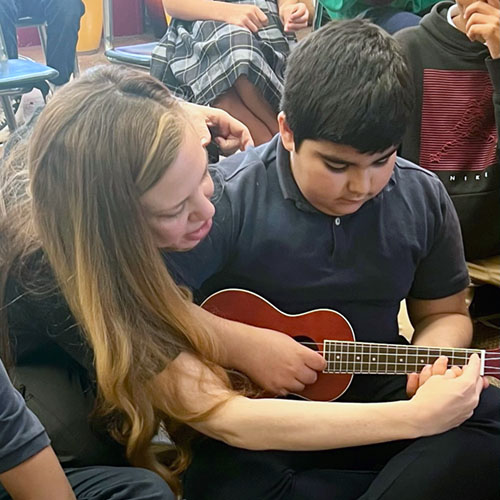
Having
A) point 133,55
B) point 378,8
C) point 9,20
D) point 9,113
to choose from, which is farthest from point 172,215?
point 9,20

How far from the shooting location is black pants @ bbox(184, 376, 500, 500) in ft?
3.12

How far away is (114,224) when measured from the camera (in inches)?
34.2

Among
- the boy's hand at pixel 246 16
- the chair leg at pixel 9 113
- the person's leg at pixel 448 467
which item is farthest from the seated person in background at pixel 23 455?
the chair leg at pixel 9 113

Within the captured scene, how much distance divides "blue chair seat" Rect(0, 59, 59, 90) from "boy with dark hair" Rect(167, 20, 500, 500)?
123 centimetres

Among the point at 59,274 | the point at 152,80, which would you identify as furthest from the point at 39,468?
the point at 152,80

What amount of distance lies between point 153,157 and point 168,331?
8.9 inches

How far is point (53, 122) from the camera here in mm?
874

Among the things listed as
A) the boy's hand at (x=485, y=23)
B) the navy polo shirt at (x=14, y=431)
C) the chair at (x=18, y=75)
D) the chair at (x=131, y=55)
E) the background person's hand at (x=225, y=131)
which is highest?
the boy's hand at (x=485, y=23)

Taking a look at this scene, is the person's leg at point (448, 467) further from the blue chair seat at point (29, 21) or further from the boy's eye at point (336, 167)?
the blue chair seat at point (29, 21)

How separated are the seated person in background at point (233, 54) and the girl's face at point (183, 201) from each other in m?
0.69

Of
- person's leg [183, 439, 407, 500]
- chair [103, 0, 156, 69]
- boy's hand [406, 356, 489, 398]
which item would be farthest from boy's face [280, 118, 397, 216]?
chair [103, 0, 156, 69]

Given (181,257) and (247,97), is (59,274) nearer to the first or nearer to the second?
(181,257)

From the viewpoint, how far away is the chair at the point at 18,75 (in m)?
2.07

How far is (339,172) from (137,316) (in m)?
0.33
